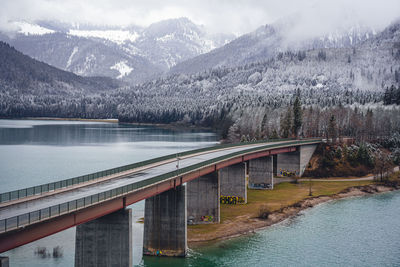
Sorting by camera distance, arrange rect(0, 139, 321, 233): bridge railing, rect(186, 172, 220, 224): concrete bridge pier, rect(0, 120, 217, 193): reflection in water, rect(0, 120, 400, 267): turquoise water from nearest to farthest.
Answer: rect(0, 139, 321, 233): bridge railing → rect(0, 120, 400, 267): turquoise water → rect(186, 172, 220, 224): concrete bridge pier → rect(0, 120, 217, 193): reflection in water

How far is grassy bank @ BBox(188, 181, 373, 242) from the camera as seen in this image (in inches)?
2240

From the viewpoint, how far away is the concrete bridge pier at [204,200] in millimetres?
60312

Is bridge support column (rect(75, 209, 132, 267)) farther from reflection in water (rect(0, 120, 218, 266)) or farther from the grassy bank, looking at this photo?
the grassy bank

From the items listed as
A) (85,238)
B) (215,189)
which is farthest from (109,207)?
(215,189)

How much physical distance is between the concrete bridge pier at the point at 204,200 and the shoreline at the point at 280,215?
8.85 ft

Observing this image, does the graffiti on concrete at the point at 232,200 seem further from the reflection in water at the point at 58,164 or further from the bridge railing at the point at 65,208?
the bridge railing at the point at 65,208

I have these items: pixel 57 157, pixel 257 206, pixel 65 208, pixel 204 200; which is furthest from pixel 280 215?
pixel 57 157

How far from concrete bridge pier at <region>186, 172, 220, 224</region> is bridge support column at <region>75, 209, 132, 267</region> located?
2389 centimetres

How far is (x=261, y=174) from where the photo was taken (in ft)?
288

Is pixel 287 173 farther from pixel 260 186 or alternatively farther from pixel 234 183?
pixel 234 183

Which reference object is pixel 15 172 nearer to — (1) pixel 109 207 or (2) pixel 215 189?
(2) pixel 215 189

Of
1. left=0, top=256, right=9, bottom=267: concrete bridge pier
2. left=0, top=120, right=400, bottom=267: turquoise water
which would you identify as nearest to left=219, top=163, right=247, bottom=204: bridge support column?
left=0, top=120, right=400, bottom=267: turquoise water

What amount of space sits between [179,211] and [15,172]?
186 ft

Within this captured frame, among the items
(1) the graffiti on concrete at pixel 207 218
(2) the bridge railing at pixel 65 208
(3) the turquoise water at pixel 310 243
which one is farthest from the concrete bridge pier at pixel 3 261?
(1) the graffiti on concrete at pixel 207 218
